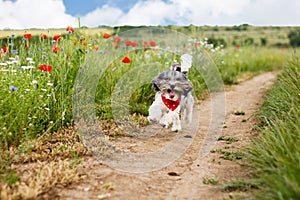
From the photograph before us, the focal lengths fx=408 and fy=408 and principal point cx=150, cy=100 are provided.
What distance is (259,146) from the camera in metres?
3.65

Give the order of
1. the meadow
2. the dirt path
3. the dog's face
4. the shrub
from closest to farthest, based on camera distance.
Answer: the dirt path < the meadow < the dog's face < the shrub

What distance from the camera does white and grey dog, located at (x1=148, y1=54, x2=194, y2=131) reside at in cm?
470

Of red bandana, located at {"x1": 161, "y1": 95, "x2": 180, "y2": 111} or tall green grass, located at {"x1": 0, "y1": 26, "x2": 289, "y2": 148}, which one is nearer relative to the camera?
tall green grass, located at {"x1": 0, "y1": 26, "x2": 289, "y2": 148}

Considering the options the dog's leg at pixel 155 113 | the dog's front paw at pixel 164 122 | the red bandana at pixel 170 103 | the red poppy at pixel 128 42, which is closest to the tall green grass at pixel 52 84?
the red poppy at pixel 128 42

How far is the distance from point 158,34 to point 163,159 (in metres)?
5.48

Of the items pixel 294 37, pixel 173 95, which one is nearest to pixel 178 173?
pixel 173 95

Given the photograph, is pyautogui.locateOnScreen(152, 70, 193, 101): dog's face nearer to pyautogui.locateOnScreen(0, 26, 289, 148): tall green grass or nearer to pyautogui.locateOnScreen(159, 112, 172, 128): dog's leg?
pyautogui.locateOnScreen(159, 112, 172, 128): dog's leg

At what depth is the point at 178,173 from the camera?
371 centimetres

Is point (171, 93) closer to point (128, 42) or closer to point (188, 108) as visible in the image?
point (188, 108)

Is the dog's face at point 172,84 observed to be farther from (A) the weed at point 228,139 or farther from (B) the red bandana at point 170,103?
(A) the weed at point 228,139

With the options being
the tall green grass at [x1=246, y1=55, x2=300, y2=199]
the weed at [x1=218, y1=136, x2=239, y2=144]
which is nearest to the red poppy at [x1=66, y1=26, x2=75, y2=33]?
the weed at [x1=218, y1=136, x2=239, y2=144]

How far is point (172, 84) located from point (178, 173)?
4.23ft

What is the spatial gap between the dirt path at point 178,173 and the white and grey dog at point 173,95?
209 millimetres

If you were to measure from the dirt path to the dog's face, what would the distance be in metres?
0.53
